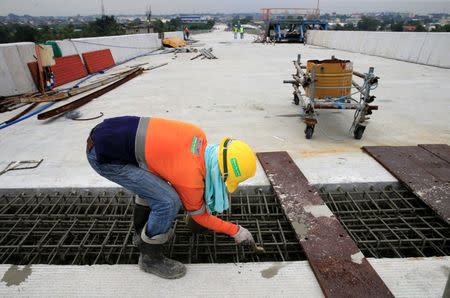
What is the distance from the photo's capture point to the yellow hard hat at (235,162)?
1.89 metres

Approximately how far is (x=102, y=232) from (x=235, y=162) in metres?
1.63

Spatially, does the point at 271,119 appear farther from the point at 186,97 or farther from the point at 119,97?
the point at 119,97

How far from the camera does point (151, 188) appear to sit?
2074 mm

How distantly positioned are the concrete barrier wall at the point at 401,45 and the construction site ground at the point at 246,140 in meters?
0.96


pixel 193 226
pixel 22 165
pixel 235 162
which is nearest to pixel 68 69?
pixel 22 165

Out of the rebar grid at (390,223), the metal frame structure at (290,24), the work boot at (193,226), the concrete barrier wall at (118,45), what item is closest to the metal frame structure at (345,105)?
the rebar grid at (390,223)

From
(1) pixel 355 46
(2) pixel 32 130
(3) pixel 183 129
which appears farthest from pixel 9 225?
(1) pixel 355 46

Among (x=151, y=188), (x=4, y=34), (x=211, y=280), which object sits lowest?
(x=4, y=34)

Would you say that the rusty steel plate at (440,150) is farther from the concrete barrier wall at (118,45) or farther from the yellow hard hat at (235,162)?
the concrete barrier wall at (118,45)

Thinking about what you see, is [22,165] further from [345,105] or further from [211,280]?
[345,105]

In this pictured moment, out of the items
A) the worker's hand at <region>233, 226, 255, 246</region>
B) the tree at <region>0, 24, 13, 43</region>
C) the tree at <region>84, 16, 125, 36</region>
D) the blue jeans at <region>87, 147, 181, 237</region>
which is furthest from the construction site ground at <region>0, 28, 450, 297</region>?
the tree at <region>84, 16, 125, 36</region>

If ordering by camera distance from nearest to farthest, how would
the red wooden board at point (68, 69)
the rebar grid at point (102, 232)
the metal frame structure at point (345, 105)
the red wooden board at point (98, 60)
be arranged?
the rebar grid at point (102, 232) < the metal frame structure at point (345, 105) < the red wooden board at point (68, 69) < the red wooden board at point (98, 60)

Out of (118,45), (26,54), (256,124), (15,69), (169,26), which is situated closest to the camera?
(256,124)

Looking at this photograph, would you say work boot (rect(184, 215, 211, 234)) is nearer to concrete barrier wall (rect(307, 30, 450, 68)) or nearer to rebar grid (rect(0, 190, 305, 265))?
rebar grid (rect(0, 190, 305, 265))
